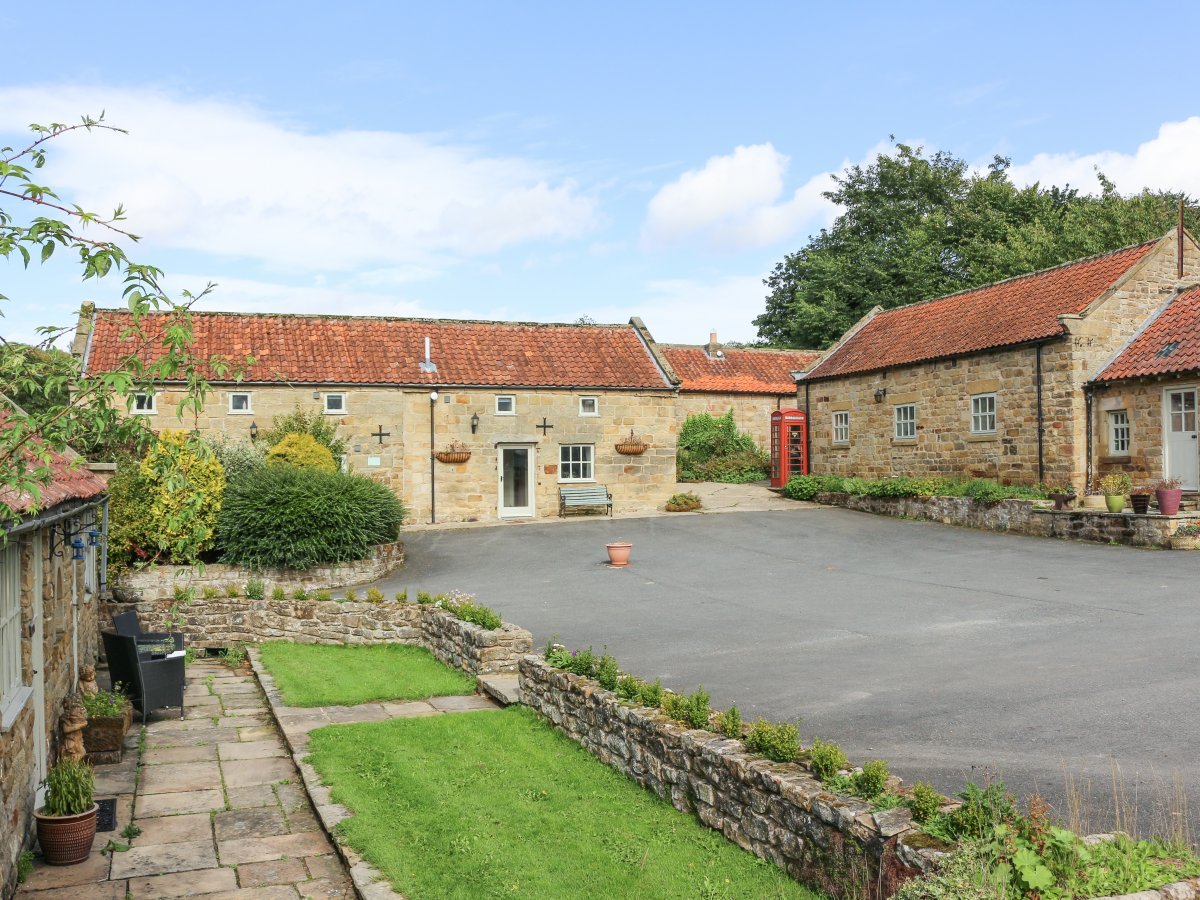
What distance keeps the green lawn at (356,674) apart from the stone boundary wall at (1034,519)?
48.8 feet

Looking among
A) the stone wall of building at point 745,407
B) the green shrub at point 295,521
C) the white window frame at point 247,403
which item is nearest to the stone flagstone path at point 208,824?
the green shrub at point 295,521

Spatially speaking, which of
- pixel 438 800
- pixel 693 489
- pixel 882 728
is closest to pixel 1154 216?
pixel 693 489

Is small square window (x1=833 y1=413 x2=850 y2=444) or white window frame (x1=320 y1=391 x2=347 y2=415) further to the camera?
small square window (x1=833 y1=413 x2=850 y2=444)

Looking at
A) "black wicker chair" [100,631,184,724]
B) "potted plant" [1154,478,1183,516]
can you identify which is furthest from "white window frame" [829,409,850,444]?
"black wicker chair" [100,631,184,724]

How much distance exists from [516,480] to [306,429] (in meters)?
6.53

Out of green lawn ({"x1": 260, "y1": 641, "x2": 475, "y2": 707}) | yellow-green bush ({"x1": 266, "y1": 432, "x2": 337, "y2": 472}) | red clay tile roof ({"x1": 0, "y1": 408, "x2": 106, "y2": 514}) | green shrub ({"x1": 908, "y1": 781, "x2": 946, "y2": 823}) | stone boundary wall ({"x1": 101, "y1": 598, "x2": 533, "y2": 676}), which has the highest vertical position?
yellow-green bush ({"x1": 266, "y1": 432, "x2": 337, "y2": 472})

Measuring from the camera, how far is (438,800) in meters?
8.38

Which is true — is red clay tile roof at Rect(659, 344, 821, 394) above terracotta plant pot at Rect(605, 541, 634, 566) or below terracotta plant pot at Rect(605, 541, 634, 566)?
above

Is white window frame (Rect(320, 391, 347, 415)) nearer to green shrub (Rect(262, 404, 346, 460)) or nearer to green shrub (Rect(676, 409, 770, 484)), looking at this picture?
green shrub (Rect(262, 404, 346, 460))

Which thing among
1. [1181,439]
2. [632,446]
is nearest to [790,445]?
[632,446]

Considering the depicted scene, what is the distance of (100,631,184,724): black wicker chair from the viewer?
1146 centimetres

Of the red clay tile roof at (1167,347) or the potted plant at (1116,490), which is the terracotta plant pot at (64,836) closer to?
the potted plant at (1116,490)

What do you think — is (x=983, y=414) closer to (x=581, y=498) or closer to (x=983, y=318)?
(x=983, y=318)

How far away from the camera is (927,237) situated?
158 ft
